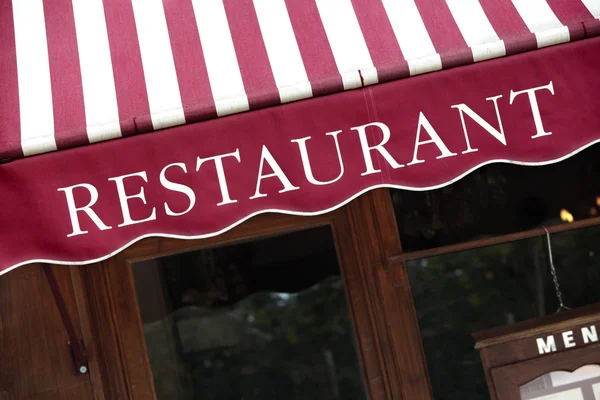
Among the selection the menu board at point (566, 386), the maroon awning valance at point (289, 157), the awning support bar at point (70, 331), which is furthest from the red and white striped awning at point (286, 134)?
the menu board at point (566, 386)

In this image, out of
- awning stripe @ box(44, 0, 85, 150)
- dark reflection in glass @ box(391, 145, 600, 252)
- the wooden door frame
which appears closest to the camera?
awning stripe @ box(44, 0, 85, 150)

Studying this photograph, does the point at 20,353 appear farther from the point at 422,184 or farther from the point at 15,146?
the point at 422,184

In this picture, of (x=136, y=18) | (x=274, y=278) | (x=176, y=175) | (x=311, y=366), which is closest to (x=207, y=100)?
(x=176, y=175)

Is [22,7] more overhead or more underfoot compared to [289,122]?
more overhead

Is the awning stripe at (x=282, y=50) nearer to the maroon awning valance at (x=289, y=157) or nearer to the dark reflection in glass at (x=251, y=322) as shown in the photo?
the maroon awning valance at (x=289, y=157)

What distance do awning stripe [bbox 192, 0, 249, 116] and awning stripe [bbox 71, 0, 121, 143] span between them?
19.8 inches

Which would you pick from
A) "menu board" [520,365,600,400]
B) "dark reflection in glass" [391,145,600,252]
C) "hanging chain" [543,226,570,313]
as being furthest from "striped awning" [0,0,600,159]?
"menu board" [520,365,600,400]

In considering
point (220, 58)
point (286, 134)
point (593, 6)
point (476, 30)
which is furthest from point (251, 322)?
point (593, 6)

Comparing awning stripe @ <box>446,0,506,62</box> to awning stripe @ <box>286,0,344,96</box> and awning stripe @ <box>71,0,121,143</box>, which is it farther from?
awning stripe @ <box>71,0,121,143</box>

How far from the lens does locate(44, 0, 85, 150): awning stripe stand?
3971 mm

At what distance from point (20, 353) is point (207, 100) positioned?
169 cm

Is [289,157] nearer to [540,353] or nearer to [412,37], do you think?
[412,37]

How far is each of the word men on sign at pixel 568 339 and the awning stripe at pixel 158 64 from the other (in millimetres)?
2049

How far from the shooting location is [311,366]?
451 cm
